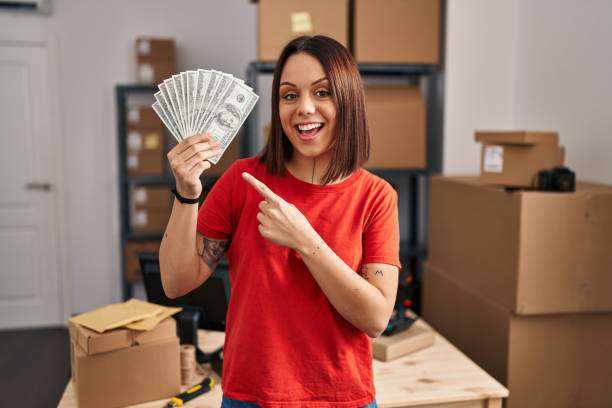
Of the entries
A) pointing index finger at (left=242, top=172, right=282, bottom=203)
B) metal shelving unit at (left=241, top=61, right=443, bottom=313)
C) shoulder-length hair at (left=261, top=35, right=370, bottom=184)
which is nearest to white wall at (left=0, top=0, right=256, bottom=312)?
metal shelving unit at (left=241, top=61, right=443, bottom=313)

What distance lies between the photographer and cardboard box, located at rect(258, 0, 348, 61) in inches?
108

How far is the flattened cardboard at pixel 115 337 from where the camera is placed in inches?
52.7

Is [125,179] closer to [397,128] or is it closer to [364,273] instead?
[397,128]

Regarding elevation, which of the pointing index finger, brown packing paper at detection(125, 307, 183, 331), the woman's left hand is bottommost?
brown packing paper at detection(125, 307, 183, 331)

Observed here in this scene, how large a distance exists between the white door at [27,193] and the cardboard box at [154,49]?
0.88 meters

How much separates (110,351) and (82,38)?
11.0 ft

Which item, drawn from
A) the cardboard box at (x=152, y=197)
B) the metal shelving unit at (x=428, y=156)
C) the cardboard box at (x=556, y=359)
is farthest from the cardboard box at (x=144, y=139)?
the cardboard box at (x=556, y=359)

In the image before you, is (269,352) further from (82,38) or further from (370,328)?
(82,38)

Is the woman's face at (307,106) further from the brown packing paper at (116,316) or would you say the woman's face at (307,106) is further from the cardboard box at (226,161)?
the cardboard box at (226,161)

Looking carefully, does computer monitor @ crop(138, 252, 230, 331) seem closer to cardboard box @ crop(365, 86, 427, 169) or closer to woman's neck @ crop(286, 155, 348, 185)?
woman's neck @ crop(286, 155, 348, 185)

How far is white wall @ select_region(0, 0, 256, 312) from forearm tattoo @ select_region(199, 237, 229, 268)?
3236mm

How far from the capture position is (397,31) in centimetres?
289

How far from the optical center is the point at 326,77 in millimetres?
1002

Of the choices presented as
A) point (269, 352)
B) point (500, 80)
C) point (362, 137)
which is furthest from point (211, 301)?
point (500, 80)
